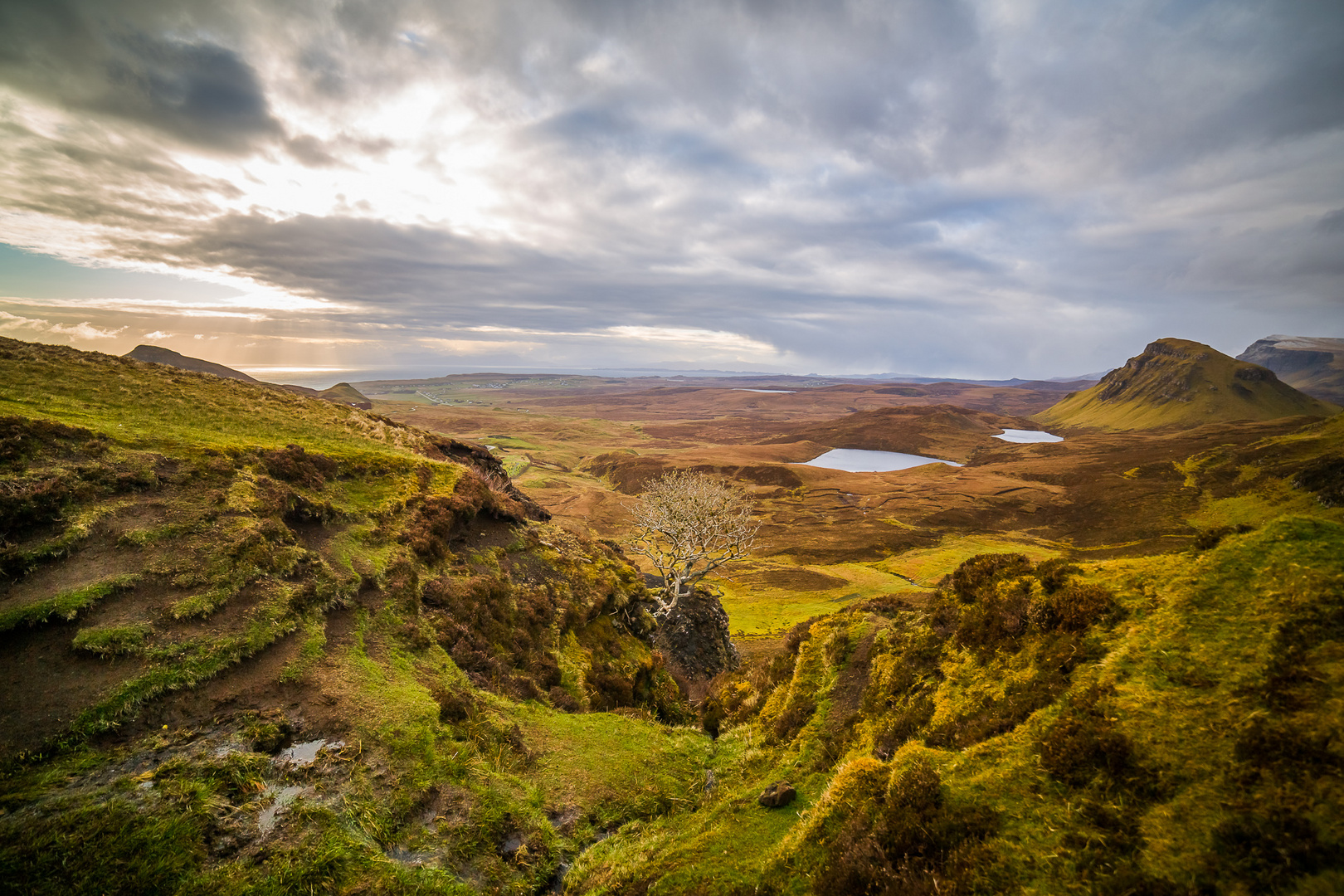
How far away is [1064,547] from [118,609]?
10093cm

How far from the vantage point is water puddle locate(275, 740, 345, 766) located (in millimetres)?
10820

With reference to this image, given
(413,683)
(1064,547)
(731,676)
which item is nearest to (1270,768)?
(413,683)

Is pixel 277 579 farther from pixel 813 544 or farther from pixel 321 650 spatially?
pixel 813 544

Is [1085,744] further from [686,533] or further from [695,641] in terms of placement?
[686,533]

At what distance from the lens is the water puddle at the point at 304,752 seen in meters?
10.8

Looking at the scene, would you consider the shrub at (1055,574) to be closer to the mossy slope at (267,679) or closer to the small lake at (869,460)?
the mossy slope at (267,679)

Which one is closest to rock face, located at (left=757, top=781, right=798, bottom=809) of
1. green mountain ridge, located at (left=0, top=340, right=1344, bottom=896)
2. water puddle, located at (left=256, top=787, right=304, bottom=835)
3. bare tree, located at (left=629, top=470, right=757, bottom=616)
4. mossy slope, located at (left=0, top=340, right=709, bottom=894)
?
green mountain ridge, located at (left=0, top=340, right=1344, bottom=896)

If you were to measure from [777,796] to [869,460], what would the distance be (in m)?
190

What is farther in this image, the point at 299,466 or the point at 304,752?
the point at 299,466

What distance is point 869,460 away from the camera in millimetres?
186375

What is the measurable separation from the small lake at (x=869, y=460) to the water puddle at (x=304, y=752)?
550ft

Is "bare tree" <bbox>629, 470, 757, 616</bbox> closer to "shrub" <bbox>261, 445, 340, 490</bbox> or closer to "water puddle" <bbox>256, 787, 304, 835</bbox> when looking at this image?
"shrub" <bbox>261, 445, 340, 490</bbox>

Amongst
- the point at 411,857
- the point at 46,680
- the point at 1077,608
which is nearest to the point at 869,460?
the point at 1077,608

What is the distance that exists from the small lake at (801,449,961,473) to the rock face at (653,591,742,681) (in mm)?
143255
